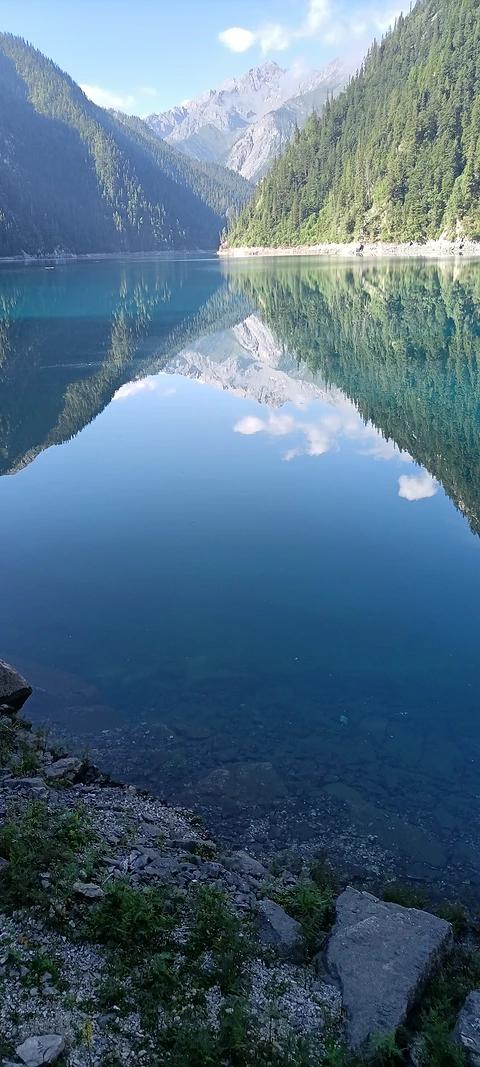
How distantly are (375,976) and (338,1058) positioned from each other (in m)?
0.96

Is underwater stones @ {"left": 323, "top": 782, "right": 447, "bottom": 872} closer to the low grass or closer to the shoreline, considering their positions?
the low grass

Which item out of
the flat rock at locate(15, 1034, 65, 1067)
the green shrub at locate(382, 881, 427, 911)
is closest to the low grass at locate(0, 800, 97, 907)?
the flat rock at locate(15, 1034, 65, 1067)

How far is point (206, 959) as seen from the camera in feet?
21.7

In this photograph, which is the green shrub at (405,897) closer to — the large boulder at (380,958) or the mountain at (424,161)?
the large boulder at (380,958)

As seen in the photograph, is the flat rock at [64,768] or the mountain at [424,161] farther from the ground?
the mountain at [424,161]

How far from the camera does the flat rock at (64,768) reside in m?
10.4

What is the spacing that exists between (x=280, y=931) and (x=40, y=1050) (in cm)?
275

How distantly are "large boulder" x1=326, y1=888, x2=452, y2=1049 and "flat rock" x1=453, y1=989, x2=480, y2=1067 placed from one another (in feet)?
1.60

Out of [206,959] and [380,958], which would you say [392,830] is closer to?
[380,958]

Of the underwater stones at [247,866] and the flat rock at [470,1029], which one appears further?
the underwater stones at [247,866]

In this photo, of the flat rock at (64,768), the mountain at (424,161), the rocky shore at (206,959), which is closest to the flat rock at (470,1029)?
the rocky shore at (206,959)

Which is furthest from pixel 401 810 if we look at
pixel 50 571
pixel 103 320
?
pixel 103 320

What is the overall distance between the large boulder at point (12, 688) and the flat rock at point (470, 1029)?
9.10 metres

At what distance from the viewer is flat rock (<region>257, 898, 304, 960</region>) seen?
6965 millimetres
